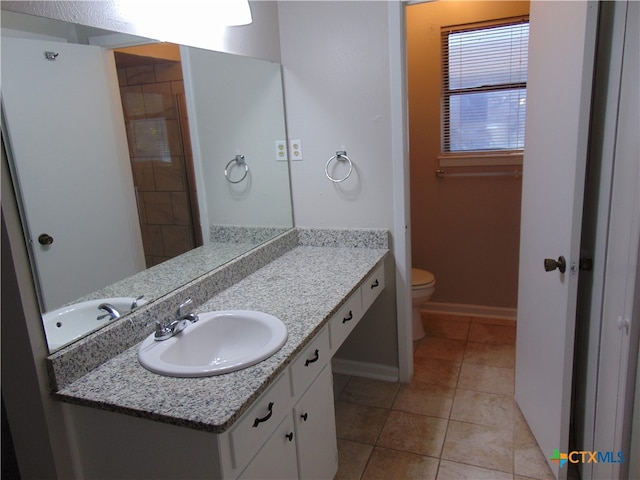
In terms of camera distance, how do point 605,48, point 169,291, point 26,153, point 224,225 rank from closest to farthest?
1. point 26,153
2. point 605,48
3. point 169,291
4. point 224,225

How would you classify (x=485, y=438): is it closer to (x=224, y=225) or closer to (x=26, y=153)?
(x=224, y=225)

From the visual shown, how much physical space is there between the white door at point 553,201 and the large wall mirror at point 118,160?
123cm

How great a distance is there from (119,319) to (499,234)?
101 inches

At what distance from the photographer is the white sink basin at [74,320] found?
1.21 meters

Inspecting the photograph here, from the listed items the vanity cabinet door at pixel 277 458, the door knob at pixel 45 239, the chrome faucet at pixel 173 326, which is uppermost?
the door knob at pixel 45 239

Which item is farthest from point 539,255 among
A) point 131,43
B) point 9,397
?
point 9,397

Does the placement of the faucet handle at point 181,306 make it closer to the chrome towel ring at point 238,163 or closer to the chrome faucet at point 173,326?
the chrome faucet at point 173,326

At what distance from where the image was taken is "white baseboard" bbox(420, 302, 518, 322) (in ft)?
10.8

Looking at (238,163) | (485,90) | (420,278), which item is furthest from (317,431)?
(485,90)

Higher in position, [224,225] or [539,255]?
[224,225]

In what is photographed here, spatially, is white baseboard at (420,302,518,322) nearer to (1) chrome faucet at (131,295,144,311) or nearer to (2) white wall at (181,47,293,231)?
(2) white wall at (181,47,293,231)

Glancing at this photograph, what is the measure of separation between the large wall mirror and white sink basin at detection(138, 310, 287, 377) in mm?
178

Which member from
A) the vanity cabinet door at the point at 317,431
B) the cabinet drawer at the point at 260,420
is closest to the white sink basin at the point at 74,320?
the cabinet drawer at the point at 260,420

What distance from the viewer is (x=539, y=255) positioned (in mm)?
1832
